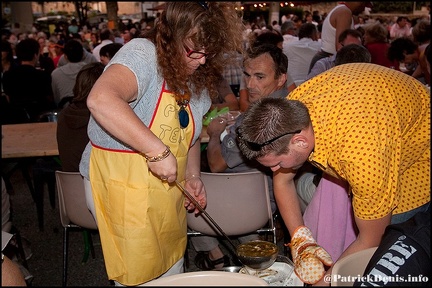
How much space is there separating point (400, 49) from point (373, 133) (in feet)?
15.0

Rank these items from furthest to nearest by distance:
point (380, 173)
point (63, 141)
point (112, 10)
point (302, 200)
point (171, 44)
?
point (112, 10) → point (63, 141) → point (302, 200) → point (171, 44) → point (380, 173)

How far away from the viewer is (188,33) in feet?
5.62

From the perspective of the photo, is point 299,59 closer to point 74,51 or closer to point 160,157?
point 74,51

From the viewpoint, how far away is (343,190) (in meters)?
2.15

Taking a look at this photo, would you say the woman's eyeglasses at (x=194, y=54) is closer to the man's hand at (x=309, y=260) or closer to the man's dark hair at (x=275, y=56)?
the man's hand at (x=309, y=260)

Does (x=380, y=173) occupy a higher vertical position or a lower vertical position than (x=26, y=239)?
higher

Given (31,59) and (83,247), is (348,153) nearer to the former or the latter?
(83,247)

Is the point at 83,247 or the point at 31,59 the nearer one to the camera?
the point at 83,247

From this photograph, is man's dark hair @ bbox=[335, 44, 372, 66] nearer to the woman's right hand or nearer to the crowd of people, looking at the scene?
the crowd of people

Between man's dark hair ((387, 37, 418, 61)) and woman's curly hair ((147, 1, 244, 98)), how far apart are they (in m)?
4.28

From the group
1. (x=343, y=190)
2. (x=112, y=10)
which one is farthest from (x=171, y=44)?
(x=112, y=10)

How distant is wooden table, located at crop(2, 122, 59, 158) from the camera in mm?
3197

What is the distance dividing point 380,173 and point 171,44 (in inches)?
34.0

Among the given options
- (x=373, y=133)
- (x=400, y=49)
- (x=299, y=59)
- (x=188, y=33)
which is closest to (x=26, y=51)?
(x=299, y=59)
